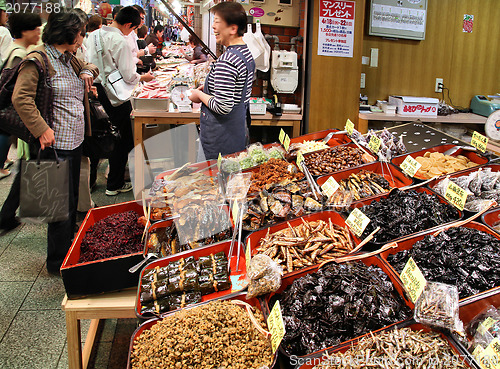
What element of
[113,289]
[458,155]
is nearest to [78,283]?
[113,289]

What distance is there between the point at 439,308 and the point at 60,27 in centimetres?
288

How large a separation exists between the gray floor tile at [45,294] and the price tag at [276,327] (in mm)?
2152

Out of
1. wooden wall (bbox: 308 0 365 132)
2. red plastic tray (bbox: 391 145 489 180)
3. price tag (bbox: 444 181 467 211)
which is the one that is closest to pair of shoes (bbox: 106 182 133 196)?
wooden wall (bbox: 308 0 365 132)

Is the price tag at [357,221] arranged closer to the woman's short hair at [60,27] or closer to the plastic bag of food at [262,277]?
the plastic bag of food at [262,277]

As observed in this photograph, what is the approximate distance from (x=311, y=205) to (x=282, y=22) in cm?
348

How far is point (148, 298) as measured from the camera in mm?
1714

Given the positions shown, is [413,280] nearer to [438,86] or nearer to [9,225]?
[9,225]

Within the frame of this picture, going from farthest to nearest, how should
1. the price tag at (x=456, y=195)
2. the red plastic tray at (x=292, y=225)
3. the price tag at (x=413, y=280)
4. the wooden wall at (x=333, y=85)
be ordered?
the wooden wall at (x=333, y=85)
the price tag at (x=456, y=195)
the red plastic tray at (x=292, y=225)
the price tag at (x=413, y=280)

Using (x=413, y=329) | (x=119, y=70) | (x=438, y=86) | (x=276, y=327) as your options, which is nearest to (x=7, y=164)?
(x=119, y=70)

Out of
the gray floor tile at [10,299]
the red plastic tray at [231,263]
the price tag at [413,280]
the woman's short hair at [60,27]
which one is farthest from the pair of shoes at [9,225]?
the price tag at [413,280]

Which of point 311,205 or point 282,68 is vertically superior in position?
point 282,68

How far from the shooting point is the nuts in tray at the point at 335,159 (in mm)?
2889

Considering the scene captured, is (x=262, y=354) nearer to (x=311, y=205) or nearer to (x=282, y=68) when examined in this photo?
(x=311, y=205)

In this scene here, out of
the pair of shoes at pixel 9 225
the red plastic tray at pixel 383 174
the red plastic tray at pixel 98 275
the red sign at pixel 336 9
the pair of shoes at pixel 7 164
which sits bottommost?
the pair of shoes at pixel 9 225
